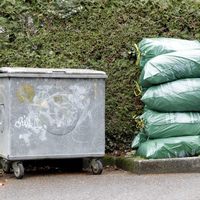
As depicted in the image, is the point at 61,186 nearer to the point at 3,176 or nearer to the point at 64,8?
the point at 3,176

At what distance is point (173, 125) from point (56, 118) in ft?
4.47

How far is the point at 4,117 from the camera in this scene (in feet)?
15.5

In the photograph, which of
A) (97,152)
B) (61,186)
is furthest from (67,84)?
(61,186)

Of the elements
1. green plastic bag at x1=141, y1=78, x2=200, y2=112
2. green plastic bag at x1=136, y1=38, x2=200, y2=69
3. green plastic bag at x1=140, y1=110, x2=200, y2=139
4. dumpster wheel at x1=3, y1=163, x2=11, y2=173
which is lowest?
dumpster wheel at x1=3, y1=163, x2=11, y2=173

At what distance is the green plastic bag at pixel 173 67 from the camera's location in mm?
5086

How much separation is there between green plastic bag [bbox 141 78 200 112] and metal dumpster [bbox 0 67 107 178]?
685mm

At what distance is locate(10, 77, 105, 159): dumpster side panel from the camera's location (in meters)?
4.60

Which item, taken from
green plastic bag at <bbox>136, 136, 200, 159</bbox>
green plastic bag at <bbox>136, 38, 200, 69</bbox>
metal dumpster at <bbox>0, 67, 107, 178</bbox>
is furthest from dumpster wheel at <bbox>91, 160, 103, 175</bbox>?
green plastic bag at <bbox>136, 38, 200, 69</bbox>

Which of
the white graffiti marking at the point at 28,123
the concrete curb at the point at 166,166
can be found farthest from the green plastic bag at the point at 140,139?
the white graffiti marking at the point at 28,123

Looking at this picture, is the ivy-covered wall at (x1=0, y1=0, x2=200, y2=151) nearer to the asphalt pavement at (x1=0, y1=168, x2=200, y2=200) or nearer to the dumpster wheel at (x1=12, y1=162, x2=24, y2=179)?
the asphalt pavement at (x1=0, y1=168, x2=200, y2=200)

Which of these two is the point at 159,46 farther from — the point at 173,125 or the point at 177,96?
the point at 173,125

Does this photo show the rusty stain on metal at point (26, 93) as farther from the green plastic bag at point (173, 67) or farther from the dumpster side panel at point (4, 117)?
the green plastic bag at point (173, 67)

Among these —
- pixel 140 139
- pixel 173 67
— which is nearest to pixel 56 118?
pixel 140 139

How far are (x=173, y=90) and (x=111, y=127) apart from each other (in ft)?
3.97
